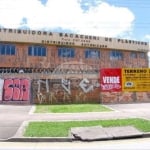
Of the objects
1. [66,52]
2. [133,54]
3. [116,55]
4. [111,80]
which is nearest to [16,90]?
[111,80]

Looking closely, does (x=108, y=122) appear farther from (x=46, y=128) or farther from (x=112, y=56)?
(x=112, y=56)

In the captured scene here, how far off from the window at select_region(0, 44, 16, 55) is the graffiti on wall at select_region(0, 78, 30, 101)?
42.3ft

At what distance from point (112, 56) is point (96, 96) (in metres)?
18.7

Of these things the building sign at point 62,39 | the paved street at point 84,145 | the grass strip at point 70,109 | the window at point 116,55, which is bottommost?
the paved street at point 84,145

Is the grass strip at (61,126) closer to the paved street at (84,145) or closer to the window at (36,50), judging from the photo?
the paved street at (84,145)

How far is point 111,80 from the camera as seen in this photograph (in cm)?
2934

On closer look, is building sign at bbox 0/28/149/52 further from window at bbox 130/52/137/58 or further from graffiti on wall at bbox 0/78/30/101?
graffiti on wall at bbox 0/78/30/101

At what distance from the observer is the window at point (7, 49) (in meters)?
40.5

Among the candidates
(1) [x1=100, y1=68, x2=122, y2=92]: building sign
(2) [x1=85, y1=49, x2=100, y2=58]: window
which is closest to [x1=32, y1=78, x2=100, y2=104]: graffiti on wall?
(1) [x1=100, y1=68, x2=122, y2=92]: building sign

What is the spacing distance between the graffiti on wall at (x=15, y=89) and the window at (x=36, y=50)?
13614 mm

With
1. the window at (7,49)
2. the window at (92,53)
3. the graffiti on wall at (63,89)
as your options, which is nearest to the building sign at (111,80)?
the graffiti on wall at (63,89)

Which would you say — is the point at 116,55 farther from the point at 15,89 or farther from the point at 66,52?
the point at 15,89

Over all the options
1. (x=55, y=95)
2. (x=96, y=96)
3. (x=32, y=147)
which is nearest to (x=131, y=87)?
(x=96, y=96)

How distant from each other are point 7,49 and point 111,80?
51.0ft
